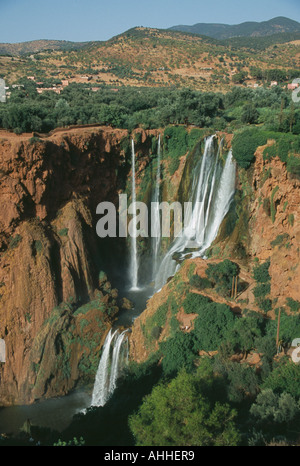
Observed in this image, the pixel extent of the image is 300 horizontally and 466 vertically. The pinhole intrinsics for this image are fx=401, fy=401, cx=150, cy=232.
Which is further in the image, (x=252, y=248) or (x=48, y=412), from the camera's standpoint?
(x=252, y=248)

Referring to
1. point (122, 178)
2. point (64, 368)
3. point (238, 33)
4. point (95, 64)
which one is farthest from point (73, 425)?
point (238, 33)

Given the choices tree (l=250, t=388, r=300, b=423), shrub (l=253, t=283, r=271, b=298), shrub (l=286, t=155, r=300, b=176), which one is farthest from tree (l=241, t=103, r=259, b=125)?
tree (l=250, t=388, r=300, b=423)

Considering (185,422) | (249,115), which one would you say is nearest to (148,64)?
(249,115)

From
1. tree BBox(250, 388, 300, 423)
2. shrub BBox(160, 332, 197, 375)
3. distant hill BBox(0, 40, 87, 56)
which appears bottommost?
shrub BBox(160, 332, 197, 375)

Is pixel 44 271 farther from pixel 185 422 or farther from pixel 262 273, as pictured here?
pixel 185 422

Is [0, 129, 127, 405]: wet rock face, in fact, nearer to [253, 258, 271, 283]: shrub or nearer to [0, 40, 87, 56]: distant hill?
[253, 258, 271, 283]: shrub

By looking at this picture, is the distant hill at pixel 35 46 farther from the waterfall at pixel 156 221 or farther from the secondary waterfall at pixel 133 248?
the secondary waterfall at pixel 133 248

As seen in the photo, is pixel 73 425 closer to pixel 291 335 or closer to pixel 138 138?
pixel 291 335
